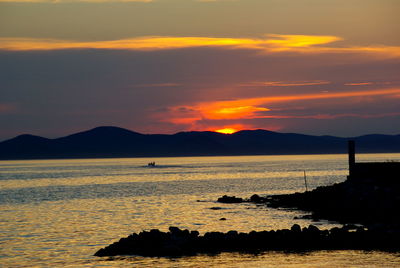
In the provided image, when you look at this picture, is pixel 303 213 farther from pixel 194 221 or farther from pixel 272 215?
pixel 194 221

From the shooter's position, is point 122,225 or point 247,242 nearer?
point 247,242

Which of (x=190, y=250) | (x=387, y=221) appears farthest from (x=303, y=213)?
(x=190, y=250)

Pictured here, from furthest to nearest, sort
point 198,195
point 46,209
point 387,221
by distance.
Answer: point 198,195, point 46,209, point 387,221

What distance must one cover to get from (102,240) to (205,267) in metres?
12.0

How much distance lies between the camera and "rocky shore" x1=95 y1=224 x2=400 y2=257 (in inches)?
1432

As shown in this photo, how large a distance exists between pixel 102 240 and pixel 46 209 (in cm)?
2647

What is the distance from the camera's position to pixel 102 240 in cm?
4216

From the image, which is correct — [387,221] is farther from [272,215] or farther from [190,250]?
[190,250]

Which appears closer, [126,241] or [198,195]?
[126,241]

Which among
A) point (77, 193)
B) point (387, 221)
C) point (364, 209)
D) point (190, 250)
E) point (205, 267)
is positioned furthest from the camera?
point (77, 193)

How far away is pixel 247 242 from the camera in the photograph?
125 feet

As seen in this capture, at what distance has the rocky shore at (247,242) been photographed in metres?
36.4

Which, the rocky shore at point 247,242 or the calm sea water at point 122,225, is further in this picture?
the rocky shore at point 247,242

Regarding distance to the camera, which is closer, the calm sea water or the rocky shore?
the calm sea water
